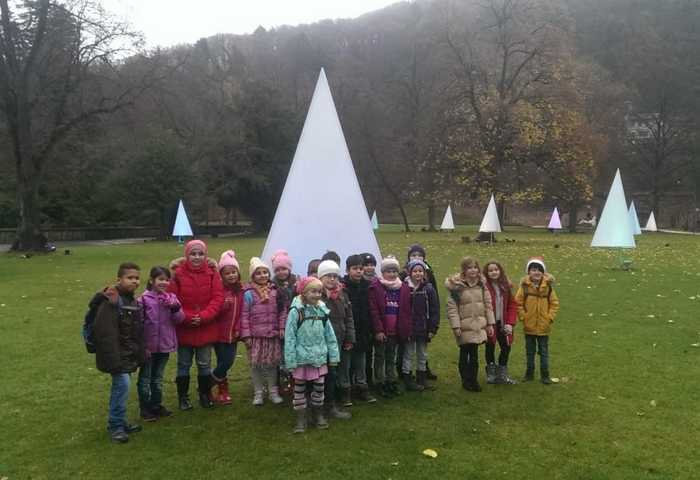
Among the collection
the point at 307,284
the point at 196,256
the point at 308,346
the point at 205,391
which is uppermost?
the point at 196,256

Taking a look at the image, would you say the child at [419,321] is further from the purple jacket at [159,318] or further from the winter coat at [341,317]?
the purple jacket at [159,318]

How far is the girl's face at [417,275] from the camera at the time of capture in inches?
237

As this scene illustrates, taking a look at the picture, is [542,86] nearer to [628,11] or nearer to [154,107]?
[154,107]

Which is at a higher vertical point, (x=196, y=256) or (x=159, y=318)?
(x=196, y=256)

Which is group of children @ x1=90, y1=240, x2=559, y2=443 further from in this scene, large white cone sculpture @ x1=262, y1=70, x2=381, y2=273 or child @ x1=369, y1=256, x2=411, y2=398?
large white cone sculpture @ x1=262, y1=70, x2=381, y2=273

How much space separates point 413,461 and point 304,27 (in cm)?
7552

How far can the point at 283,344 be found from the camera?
5465mm

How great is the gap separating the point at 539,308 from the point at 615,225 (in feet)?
39.1

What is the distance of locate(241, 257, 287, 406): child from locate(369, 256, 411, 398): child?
914 millimetres

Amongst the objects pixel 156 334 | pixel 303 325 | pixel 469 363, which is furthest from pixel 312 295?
pixel 469 363

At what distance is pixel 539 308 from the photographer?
6.34 metres

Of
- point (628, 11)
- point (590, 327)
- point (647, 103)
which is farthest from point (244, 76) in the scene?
point (590, 327)

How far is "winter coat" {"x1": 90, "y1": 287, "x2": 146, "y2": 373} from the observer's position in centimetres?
464

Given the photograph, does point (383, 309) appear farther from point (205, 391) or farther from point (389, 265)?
point (205, 391)
